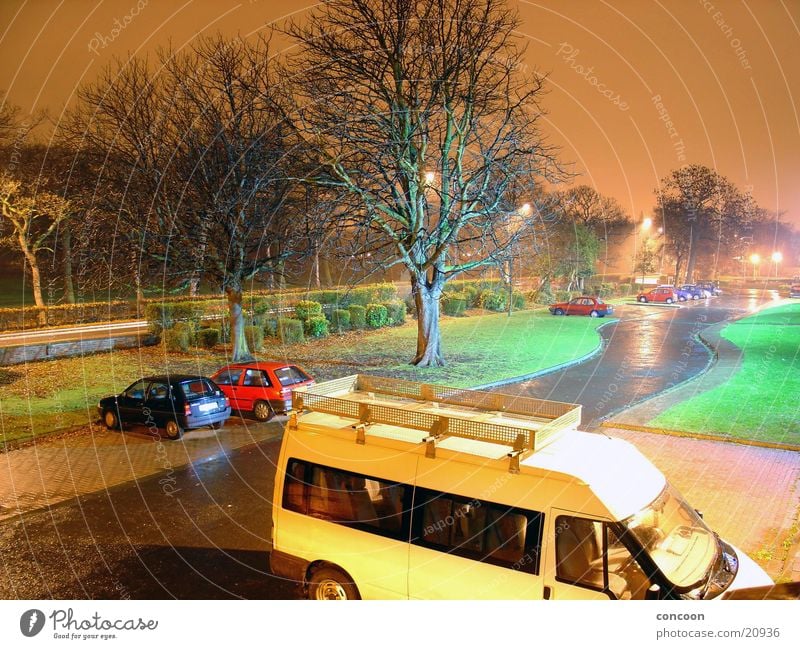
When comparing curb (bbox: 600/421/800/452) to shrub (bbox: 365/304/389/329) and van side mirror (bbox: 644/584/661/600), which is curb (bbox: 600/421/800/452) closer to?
van side mirror (bbox: 644/584/661/600)

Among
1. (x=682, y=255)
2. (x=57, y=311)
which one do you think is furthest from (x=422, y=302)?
(x=682, y=255)

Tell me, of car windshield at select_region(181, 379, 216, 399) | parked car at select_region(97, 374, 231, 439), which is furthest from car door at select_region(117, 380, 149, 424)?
car windshield at select_region(181, 379, 216, 399)

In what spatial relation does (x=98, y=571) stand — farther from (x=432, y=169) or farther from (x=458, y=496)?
(x=432, y=169)

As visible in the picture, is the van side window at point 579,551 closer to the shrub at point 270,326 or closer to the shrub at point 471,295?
the shrub at point 270,326

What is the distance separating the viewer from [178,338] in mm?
27844

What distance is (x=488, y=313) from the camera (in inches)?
1901

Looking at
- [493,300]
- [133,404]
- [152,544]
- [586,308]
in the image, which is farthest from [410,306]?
[152,544]

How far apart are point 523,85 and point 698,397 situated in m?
12.5

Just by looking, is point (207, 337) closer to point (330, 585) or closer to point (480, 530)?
point (330, 585)

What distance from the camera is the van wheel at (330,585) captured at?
251 inches

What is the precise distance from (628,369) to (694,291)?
146 feet

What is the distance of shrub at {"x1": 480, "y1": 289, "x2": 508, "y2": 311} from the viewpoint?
162ft

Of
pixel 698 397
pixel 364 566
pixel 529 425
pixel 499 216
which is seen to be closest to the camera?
pixel 364 566

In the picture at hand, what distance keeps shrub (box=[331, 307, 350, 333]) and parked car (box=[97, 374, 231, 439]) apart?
19.2m
